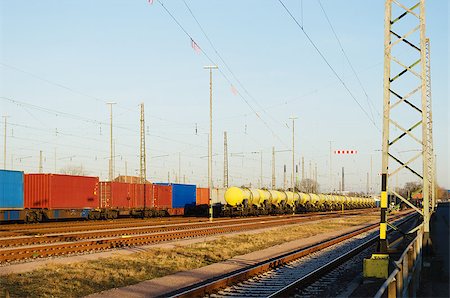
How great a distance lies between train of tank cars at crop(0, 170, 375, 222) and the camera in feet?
117

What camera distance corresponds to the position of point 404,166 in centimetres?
1697

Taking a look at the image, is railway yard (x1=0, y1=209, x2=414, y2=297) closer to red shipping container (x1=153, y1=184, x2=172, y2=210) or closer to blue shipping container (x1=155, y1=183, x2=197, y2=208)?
red shipping container (x1=153, y1=184, x2=172, y2=210)

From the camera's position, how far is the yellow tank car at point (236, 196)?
55594 millimetres

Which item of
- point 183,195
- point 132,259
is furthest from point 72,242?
point 183,195

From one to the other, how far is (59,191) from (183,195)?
21864mm

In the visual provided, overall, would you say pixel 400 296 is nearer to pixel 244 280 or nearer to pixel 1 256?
pixel 244 280

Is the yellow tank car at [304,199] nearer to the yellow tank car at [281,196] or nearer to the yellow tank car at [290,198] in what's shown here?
the yellow tank car at [290,198]

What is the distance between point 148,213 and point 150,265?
34810 mm

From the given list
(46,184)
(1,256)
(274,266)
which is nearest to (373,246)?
(274,266)

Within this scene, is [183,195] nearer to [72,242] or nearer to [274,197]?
[274,197]

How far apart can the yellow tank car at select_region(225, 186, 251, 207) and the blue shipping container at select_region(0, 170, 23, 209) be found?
24468 mm

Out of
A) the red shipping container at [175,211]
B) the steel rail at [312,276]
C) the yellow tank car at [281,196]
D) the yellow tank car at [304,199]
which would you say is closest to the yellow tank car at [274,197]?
the yellow tank car at [281,196]

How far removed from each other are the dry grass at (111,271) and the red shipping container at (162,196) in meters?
28.8

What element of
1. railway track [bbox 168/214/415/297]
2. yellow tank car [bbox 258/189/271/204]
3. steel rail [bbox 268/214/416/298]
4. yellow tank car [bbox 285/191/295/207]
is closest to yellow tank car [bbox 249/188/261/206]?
yellow tank car [bbox 258/189/271/204]
